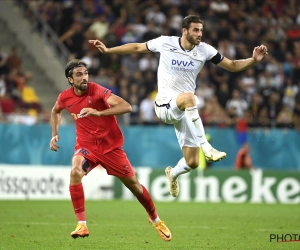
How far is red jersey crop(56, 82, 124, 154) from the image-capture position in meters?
11.1

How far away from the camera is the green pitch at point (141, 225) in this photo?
1129 cm

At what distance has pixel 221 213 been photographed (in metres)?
17.8

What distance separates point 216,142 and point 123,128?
2729mm

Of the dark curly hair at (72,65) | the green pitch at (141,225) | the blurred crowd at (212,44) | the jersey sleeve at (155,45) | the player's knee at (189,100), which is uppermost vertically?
the blurred crowd at (212,44)

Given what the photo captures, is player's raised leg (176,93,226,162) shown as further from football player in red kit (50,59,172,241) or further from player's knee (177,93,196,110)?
football player in red kit (50,59,172,241)

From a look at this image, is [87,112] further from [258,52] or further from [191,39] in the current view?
[258,52]

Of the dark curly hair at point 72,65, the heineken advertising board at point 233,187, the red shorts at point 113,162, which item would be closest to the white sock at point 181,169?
the red shorts at point 113,162

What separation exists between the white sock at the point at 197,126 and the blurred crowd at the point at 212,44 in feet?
35.4

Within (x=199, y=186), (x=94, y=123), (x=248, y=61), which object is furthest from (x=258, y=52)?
(x=199, y=186)

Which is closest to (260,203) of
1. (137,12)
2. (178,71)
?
(137,12)

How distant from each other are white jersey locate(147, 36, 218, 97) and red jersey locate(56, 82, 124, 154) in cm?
115

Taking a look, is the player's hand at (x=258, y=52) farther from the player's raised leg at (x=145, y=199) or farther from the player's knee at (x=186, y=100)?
the player's raised leg at (x=145, y=199)

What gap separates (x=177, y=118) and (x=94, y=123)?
1.43 meters

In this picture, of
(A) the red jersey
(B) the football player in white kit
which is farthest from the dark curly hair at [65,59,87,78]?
(B) the football player in white kit
